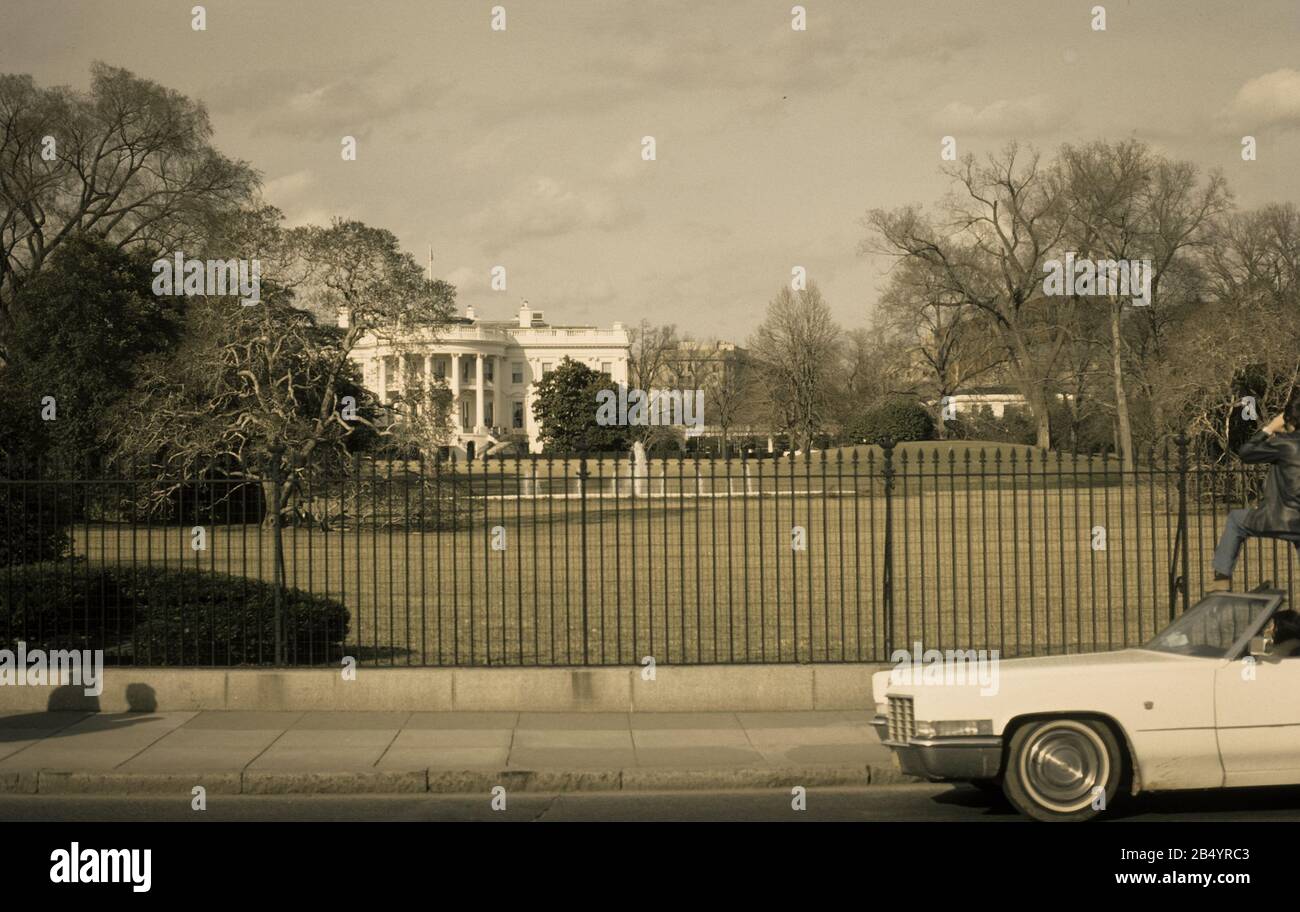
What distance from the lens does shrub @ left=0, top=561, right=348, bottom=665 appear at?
12.4 m

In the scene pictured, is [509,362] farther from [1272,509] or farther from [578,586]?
[1272,509]

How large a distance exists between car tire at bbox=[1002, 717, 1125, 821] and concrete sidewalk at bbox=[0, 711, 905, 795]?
184 cm

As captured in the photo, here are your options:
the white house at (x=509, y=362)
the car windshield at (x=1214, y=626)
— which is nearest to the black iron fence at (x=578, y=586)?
the car windshield at (x=1214, y=626)

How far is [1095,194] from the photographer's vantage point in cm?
5716

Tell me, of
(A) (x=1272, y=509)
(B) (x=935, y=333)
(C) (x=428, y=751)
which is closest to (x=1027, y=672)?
(A) (x=1272, y=509)

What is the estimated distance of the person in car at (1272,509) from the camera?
9.66 m

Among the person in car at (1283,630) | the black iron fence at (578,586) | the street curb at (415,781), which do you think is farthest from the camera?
the black iron fence at (578,586)

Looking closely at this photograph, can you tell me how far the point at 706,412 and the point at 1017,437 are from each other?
25.8 meters

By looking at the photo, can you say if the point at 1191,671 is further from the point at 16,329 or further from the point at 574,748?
the point at 16,329

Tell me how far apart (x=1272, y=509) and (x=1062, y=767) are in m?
3.09

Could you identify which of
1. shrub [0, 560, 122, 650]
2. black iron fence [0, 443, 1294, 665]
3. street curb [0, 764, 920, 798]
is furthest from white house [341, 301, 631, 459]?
street curb [0, 764, 920, 798]

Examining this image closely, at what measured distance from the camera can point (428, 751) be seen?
10.3 meters

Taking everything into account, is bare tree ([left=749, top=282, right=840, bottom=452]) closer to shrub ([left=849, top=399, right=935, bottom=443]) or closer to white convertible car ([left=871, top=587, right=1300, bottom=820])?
shrub ([left=849, top=399, right=935, bottom=443])

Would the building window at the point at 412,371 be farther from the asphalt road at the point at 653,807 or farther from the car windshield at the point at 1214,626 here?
the car windshield at the point at 1214,626
